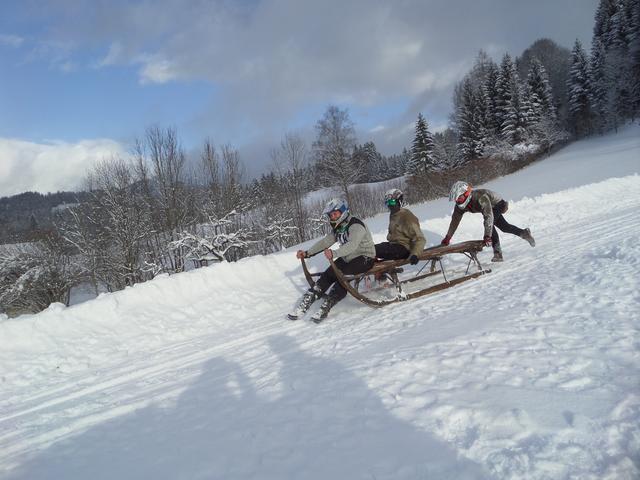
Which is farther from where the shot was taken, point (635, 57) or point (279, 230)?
point (635, 57)

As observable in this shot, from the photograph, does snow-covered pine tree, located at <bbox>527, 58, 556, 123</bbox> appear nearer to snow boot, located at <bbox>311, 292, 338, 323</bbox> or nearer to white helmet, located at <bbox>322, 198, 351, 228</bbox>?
white helmet, located at <bbox>322, 198, 351, 228</bbox>

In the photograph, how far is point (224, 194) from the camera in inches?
915

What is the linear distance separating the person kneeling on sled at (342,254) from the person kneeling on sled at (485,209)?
2013 mm

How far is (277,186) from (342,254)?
78.1 ft

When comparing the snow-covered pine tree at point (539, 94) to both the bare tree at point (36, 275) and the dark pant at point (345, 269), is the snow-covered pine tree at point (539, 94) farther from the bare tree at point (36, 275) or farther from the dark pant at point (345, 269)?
the bare tree at point (36, 275)

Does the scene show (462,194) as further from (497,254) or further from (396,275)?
(396,275)

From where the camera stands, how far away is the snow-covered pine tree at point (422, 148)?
41406 mm

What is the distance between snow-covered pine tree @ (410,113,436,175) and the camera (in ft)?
136

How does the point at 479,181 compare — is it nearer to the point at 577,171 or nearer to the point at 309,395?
the point at 577,171

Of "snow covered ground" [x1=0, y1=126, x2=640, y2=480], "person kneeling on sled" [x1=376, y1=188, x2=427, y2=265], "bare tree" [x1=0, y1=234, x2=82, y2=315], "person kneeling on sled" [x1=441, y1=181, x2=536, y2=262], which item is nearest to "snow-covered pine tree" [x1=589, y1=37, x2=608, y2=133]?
"person kneeling on sled" [x1=441, y1=181, x2=536, y2=262]

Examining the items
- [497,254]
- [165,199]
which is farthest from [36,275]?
[497,254]

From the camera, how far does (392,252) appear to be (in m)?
6.47

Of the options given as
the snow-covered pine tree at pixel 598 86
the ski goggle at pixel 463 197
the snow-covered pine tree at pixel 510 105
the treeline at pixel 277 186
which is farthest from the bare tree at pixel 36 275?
the snow-covered pine tree at pixel 598 86

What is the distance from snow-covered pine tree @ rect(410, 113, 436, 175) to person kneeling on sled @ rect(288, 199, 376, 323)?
37640mm
